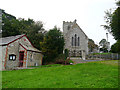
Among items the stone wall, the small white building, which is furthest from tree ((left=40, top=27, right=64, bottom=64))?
the small white building

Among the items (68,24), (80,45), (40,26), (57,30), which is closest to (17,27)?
(40,26)

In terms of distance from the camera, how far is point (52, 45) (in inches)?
933

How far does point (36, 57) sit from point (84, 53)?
15.5 metres

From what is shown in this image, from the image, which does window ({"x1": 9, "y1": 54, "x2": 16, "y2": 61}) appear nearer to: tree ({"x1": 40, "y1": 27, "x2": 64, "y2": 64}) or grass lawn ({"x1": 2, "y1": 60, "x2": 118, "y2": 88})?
tree ({"x1": 40, "y1": 27, "x2": 64, "y2": 64})

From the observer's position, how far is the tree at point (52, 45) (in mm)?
23544

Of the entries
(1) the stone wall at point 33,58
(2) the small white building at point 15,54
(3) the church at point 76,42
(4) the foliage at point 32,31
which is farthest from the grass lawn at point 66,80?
(3) the church at point 76,42

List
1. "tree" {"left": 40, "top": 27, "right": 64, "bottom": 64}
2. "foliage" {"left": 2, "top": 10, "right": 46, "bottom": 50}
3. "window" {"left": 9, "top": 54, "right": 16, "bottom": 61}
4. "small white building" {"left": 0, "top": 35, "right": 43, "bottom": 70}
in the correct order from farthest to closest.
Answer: "foliage" {"left": 2, "top": 10, "right": 46, "bottom": 50}, "tree" {"left": 40, "top": 27, "right": 64, "bottom": 64}, "window" {"left": 9, "top": 54, "right": 16, "bottom": 61}, "small white building" {"left": 0, "top": 35, "right": 43, "bottom": 70}

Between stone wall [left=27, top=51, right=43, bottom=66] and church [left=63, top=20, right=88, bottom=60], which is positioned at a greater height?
church [left=63, top=20, right=88, bottom=60]

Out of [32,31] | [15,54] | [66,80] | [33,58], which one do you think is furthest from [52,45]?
[66,80]

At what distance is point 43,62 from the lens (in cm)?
2675

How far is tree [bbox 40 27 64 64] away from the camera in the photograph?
23.5 m

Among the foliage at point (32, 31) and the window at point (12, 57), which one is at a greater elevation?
the foliage at point (32, 31)

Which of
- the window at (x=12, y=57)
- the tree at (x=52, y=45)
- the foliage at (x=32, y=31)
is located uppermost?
the foliage at (x=32, y=31)

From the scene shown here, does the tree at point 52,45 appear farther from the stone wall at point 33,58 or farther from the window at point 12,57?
the window at point 12,57
